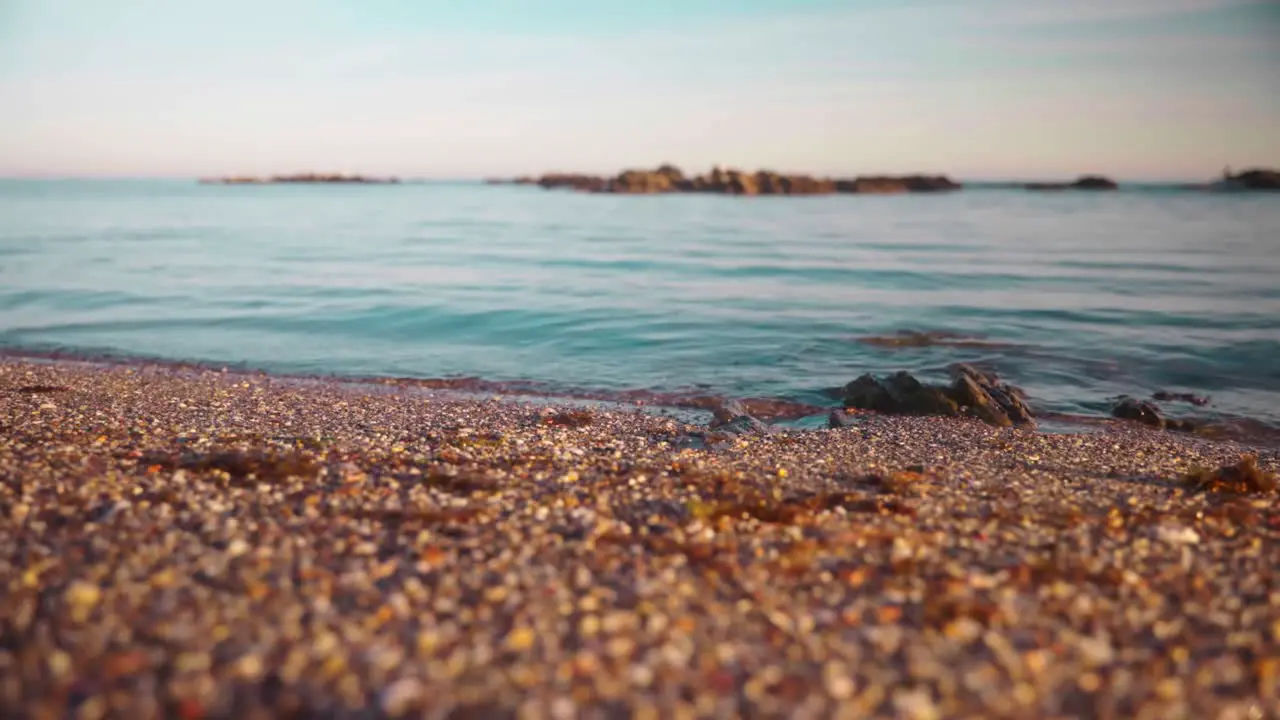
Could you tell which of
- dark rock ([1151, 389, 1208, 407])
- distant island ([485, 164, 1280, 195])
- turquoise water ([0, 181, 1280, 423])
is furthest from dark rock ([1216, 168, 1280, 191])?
dark rock ([1151, 389, 1208, 407])

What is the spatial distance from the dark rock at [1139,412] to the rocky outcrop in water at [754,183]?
148838mm

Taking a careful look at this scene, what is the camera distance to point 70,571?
7270 millimetres

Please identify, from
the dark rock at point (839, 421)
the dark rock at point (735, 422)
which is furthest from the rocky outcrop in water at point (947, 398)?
the dark rock at point (735, 422)

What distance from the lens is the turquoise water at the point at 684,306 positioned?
75.5 ft

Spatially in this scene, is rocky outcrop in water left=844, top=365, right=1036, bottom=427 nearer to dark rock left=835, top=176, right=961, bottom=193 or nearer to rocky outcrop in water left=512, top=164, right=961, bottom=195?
rocky outcrop in water left=512, top=164, right=961, bottom=195

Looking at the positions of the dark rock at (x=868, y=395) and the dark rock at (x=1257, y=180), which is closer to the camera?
the dark rock at (x=868, y=395)

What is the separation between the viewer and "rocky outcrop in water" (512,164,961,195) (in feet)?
Result: 541

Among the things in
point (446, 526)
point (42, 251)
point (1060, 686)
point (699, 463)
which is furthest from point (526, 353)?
point (42, 251)

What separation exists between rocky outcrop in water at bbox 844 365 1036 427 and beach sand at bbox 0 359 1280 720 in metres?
4.44

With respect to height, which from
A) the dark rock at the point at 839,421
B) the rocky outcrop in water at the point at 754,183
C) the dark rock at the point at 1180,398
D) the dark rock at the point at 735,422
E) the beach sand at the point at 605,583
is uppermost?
the rocky outcrop in water at the point at 754,183

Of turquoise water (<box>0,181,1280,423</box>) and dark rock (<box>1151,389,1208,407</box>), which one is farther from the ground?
turquoise water (<box>0,181,1280,423</box>)

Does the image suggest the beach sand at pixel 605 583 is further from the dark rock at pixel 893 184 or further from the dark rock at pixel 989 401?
the dark rock at pixel 893 184

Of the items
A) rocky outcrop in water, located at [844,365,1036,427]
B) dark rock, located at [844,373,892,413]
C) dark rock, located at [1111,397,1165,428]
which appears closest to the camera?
rocky outcrop in water, located at [844,365,1036,427]

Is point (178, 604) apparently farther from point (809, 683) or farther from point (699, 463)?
point (699, 463)
